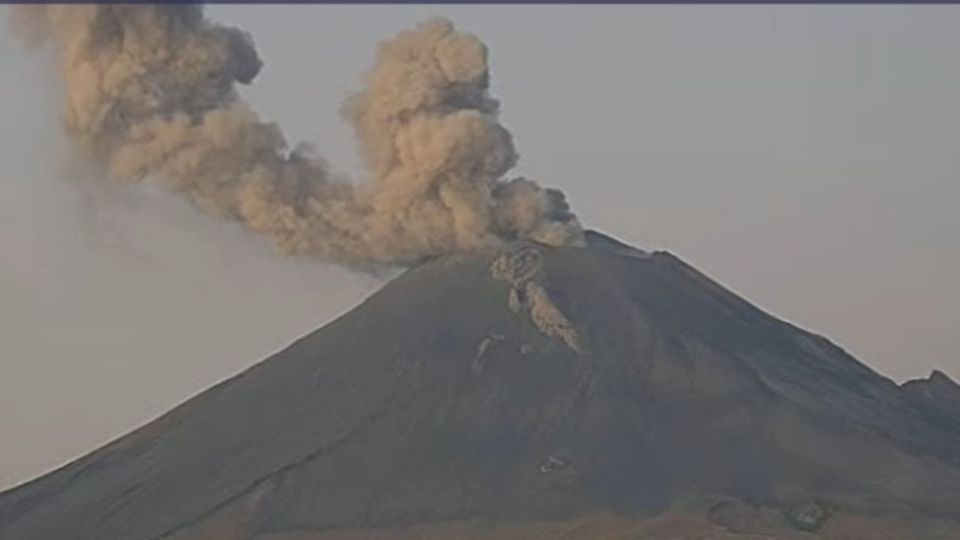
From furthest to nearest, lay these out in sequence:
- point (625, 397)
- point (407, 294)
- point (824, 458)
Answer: point (407, 294) → point (625, 397) → point (824, 458)

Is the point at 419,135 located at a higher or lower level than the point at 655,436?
higher

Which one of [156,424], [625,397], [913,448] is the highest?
[156,424]

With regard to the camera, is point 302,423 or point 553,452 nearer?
point 553,452

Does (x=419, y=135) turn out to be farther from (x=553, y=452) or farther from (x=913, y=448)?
(x=913, y=448)

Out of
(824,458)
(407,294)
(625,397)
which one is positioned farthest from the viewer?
(407,294)

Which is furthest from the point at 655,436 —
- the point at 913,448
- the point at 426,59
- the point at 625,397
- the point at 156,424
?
the point at 156,424

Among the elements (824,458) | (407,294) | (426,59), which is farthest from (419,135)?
(824,458)
